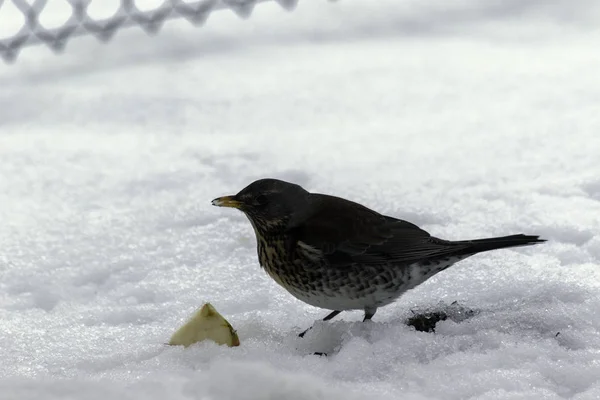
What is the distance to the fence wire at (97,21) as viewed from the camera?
7.86 metres

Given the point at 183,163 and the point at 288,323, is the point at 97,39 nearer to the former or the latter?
the point at 183,163

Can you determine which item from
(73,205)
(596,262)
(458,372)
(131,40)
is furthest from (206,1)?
(458,372)

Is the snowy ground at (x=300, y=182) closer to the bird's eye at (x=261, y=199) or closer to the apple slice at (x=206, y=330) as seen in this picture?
the apple slice at (x=206, y=330)

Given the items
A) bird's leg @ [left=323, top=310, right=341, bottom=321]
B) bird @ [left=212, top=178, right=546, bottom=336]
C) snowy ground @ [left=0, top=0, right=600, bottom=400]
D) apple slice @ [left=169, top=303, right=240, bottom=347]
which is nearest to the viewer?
snowy ground @ [left=0, top=0, right=600, bottom=400]

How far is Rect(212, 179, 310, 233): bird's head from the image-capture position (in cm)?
393

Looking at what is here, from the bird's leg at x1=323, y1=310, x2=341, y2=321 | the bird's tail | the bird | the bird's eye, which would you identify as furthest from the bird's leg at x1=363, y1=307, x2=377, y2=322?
the bird's eye

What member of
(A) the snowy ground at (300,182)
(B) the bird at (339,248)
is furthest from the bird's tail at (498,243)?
(A) the snowy ground at (300,182)

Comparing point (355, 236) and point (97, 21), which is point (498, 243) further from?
point (97, 21)

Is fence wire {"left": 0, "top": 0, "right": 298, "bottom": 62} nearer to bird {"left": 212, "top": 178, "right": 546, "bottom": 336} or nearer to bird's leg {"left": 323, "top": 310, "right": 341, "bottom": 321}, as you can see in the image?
bird {"left": 212, "top": 178, "right": 546, "bottom": 336}

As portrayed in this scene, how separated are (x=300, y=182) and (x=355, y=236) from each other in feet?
5.62

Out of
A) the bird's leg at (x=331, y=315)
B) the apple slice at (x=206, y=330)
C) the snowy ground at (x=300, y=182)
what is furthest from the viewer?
the bird's leg at (x=331, y=315)

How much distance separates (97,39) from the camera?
8695mm

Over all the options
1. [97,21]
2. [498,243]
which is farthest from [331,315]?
[97,21]

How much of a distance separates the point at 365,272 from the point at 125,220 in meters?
1.80
